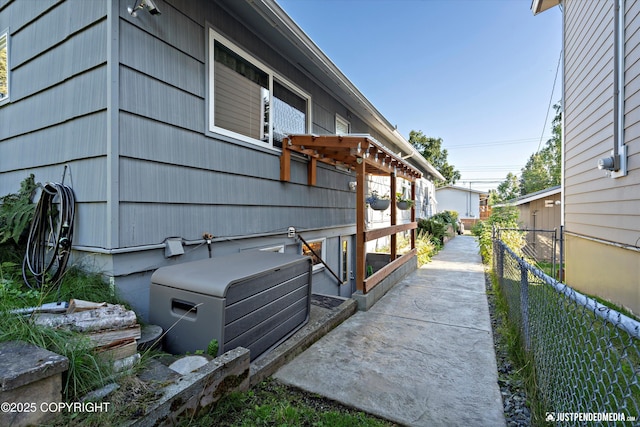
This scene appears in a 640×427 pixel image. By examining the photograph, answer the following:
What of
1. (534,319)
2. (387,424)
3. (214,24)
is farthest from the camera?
(214,24)

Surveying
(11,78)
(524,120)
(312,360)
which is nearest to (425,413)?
(312,360)

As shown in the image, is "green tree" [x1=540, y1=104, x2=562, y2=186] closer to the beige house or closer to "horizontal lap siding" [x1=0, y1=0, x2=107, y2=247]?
the beige house

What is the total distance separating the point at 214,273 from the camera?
2365mm

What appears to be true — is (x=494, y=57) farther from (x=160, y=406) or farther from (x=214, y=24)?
(x=160, y=406)

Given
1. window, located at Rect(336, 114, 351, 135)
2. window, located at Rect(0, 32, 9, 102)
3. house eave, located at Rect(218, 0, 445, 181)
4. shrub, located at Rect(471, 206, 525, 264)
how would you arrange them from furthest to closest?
shrub, located at Rect(471, 206, 525, 264) → window, located at Rect(336, 114, 351, 135) → window, located at Rect(0, 32, 9, 102) → house eave, located at Rect(218, 0, 445, 181)

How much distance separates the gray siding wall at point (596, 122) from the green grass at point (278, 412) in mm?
4510

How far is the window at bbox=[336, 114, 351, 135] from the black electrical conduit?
483 cm

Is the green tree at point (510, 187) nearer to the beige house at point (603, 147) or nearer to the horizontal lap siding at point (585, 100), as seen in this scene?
the horizontal lap siding at point (585, 100)

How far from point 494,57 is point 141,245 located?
15376mm

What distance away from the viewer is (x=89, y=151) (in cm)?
261

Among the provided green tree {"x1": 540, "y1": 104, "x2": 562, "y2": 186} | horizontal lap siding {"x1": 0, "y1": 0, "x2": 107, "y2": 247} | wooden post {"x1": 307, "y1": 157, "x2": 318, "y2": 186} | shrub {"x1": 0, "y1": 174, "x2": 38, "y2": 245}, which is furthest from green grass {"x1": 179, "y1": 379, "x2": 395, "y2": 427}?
green tree {"x1": 540, "y1": 104, "x2": 562, "y2": 186}

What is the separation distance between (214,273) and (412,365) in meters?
1.94

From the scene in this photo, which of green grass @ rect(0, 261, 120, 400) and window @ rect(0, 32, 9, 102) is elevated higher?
window @ rect(0, 32, 9, 102)

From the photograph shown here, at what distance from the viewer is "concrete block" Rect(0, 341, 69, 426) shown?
120 centimetres
